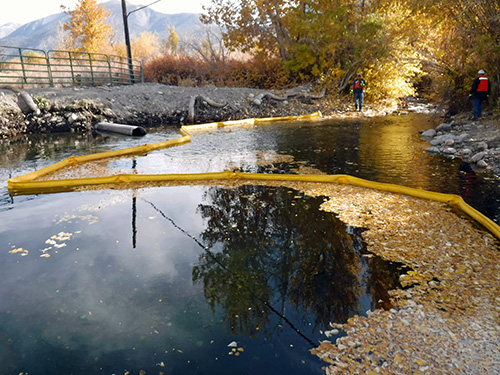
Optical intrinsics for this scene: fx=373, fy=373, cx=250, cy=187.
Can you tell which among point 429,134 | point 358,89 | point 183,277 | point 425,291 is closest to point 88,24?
point 358,89

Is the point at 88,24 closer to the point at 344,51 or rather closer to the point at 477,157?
the point at 344,51

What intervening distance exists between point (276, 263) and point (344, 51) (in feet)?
65.8

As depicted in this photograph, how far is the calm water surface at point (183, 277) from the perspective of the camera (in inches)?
113

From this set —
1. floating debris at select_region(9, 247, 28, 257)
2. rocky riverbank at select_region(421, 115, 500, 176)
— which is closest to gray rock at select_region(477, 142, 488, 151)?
rocky riverbank at select_region(421, 115, 500, 176)

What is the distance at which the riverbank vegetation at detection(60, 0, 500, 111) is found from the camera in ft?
43.2

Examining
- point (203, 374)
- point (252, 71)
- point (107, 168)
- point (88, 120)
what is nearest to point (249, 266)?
point (203, 374)

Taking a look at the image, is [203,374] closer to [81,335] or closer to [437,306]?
[81,335]

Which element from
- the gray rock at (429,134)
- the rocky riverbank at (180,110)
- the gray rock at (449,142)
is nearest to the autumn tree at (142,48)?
the rocky riverbank at (180,110)

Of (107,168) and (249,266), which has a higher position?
(107,168)

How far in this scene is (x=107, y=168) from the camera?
8.30m

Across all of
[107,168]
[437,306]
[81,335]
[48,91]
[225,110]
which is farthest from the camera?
[225,110]

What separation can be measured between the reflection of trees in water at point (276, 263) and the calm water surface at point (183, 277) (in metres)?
0.02

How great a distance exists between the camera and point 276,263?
4133mm

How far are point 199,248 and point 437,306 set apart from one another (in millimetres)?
2608
